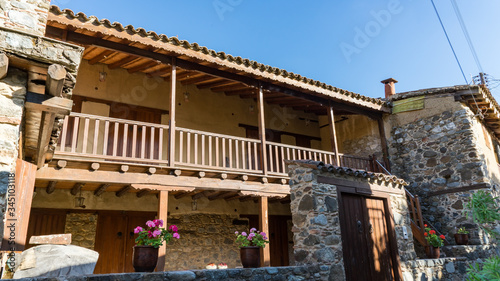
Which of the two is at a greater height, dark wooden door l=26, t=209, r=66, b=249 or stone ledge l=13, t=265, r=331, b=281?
dark wooden door l=26, t=209, r=66, b=249

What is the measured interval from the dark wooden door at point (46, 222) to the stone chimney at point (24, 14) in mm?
5347

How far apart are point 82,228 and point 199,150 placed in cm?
357

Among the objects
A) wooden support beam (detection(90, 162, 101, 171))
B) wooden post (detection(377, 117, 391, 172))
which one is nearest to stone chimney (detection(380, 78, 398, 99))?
wooden post (detection(377, 117, 391, 172))

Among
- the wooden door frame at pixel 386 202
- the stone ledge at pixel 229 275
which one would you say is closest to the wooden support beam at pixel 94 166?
the stone ledge at pixel 229 275

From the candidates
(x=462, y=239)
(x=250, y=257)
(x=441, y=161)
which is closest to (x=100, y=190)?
(x=250, y=257)

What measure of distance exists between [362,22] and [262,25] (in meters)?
2.50

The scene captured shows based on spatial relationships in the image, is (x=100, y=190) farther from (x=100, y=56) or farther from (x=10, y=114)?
(x=10, y=114)

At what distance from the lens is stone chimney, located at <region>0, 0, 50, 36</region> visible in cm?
394

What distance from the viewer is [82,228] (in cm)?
866

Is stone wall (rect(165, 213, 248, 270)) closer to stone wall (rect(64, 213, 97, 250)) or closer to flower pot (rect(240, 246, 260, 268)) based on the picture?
stone wall (rect(64, 213, 97, 250))

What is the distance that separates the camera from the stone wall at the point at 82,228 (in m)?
8.51

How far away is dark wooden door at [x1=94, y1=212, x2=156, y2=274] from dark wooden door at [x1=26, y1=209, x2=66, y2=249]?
0.82 metres

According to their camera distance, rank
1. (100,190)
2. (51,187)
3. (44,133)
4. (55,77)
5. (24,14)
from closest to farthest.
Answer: (55,77) → (24,14) → (44,133) → (51,187) → (100,190)

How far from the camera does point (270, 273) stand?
5.65 metres
